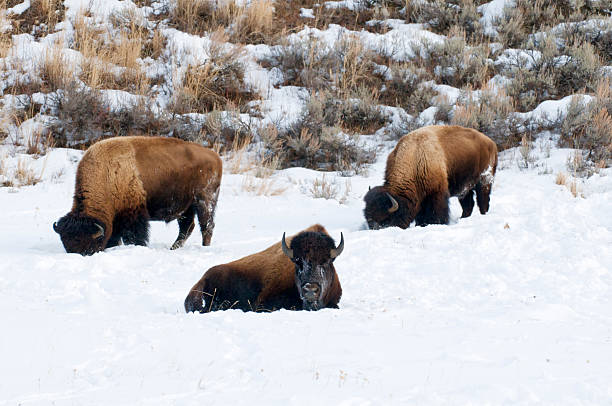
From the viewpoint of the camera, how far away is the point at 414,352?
13.9 ft

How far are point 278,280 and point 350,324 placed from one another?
112 cm

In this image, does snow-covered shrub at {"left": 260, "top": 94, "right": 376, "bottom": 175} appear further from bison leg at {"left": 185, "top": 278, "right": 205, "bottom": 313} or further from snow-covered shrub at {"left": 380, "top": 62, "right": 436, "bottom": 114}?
bison leg at {"left": 185, "top": 278, "right": 205, "bottom": 313}

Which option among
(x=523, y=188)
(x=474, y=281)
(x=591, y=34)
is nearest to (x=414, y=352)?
(x=474, y=281)

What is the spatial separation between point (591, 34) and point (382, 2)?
6.03 metres

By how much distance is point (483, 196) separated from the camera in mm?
11250

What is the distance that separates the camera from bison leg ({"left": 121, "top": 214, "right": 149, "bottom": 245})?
29.3 ft

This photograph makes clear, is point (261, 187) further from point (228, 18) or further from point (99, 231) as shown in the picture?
point (228, 18)

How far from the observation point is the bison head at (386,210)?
380 inches

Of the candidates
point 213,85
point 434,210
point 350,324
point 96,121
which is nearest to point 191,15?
point 213,85

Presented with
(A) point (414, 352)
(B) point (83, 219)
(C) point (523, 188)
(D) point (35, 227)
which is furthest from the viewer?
Result: (C) point (523, 188)

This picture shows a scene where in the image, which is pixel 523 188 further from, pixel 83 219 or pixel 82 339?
pixel 82 339

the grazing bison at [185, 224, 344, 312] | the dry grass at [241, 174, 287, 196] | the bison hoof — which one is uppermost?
the grazing bison at [185, 224, 344, 312]

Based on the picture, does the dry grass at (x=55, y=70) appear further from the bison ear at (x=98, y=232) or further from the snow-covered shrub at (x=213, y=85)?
the bison ear at (x=98, y=232)

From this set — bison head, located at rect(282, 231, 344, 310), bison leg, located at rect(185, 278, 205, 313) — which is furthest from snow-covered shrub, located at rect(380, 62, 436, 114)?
bison leg, located at rect(185, 278, 205, 313)
